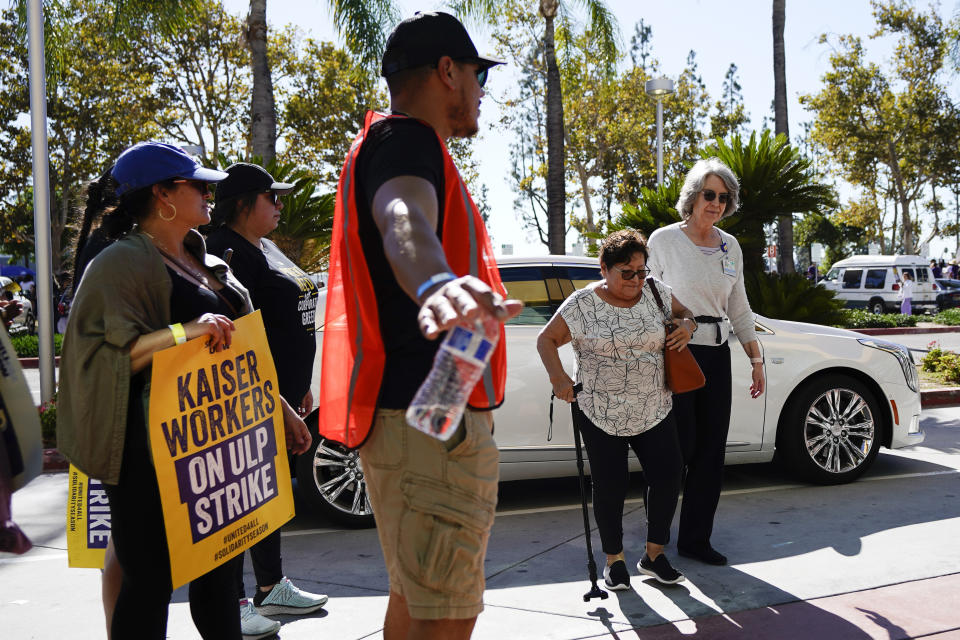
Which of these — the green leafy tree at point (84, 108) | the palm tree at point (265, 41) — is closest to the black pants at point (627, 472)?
the palm tree at point (265, 41)

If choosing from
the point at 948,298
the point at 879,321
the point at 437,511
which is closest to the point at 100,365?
the point at 437,511

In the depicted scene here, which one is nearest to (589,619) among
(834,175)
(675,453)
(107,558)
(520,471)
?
(675,453)

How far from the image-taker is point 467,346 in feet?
4.28

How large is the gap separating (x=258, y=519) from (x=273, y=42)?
1151 inches

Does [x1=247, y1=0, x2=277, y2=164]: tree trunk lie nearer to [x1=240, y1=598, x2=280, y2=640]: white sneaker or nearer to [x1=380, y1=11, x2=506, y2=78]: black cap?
[x1=240, y1=598, x2=280, y2=640]: white sneaker

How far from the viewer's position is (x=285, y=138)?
31.1 meters

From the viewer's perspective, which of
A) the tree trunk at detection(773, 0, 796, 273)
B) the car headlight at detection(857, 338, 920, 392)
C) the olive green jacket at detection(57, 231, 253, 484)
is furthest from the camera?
the tree trunk at detection(773, 0, 796, 273)

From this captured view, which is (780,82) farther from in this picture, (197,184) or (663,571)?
(197,184)

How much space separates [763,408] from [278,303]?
3503 mm

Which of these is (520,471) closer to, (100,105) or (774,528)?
(774,528)

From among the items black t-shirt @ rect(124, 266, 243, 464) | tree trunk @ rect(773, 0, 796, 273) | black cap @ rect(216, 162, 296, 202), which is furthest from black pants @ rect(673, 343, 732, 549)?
tree trunk @ rect(773, 0, 796, 273)

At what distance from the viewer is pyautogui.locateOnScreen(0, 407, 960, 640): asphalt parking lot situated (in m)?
3.65

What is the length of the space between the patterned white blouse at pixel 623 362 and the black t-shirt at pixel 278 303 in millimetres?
1264

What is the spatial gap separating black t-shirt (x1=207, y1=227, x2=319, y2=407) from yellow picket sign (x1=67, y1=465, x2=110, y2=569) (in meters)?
0.88
